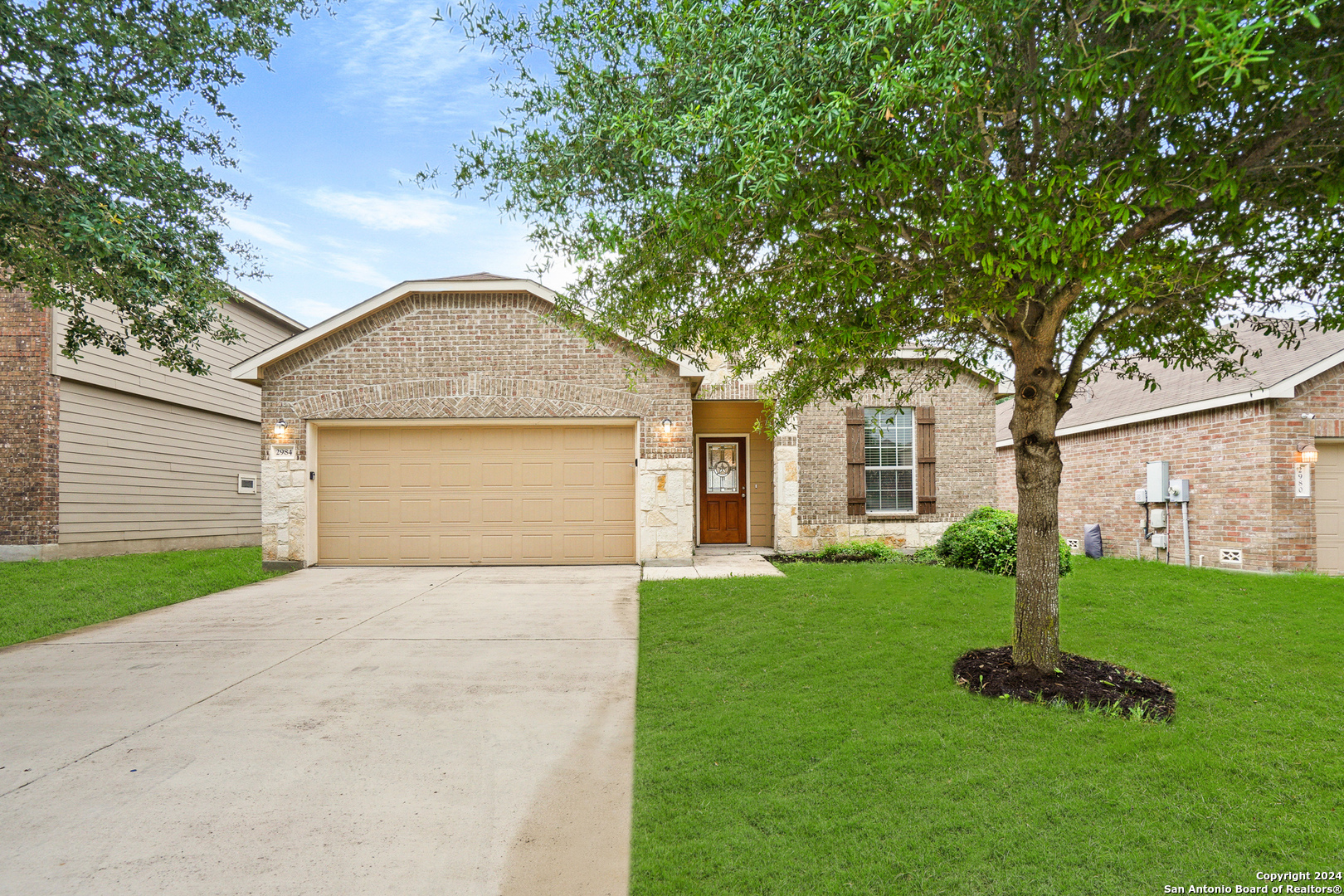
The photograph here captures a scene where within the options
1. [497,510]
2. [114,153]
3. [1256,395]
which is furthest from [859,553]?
[114,153]

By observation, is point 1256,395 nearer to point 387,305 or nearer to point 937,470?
point 937,470

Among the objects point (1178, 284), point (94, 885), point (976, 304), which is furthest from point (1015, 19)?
point (94, 885)

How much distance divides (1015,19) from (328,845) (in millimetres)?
5038

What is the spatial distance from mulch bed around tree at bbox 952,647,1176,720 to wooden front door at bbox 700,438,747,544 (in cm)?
821

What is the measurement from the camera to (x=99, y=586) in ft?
30.3

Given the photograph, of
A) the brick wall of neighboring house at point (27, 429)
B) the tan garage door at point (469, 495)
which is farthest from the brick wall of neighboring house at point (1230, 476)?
the brick wall of neighboring house at point (27, 429)

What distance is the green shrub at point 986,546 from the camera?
9180 mm

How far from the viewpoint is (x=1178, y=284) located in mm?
4281

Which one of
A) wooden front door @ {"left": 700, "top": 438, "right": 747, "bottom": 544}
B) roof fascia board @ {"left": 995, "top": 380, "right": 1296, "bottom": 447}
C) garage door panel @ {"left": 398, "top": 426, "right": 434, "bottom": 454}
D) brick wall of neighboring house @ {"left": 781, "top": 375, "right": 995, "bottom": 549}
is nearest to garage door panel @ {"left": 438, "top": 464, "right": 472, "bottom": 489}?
garage door panel @ {"left": 398, "top": 426, "right": 434, "bottom": 454}

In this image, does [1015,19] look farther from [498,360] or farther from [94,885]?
[498,360]

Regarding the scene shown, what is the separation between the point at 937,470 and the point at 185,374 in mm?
15521

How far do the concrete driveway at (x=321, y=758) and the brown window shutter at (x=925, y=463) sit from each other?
7159 mm

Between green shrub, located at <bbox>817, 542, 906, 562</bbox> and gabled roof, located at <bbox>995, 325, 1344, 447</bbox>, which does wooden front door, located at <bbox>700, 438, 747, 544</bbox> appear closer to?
green shrub, located at <bbox>817, 542, 906, 562</bbox>

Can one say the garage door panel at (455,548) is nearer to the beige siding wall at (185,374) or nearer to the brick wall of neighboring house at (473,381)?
the brick wall of neighboring house at (473,381)
